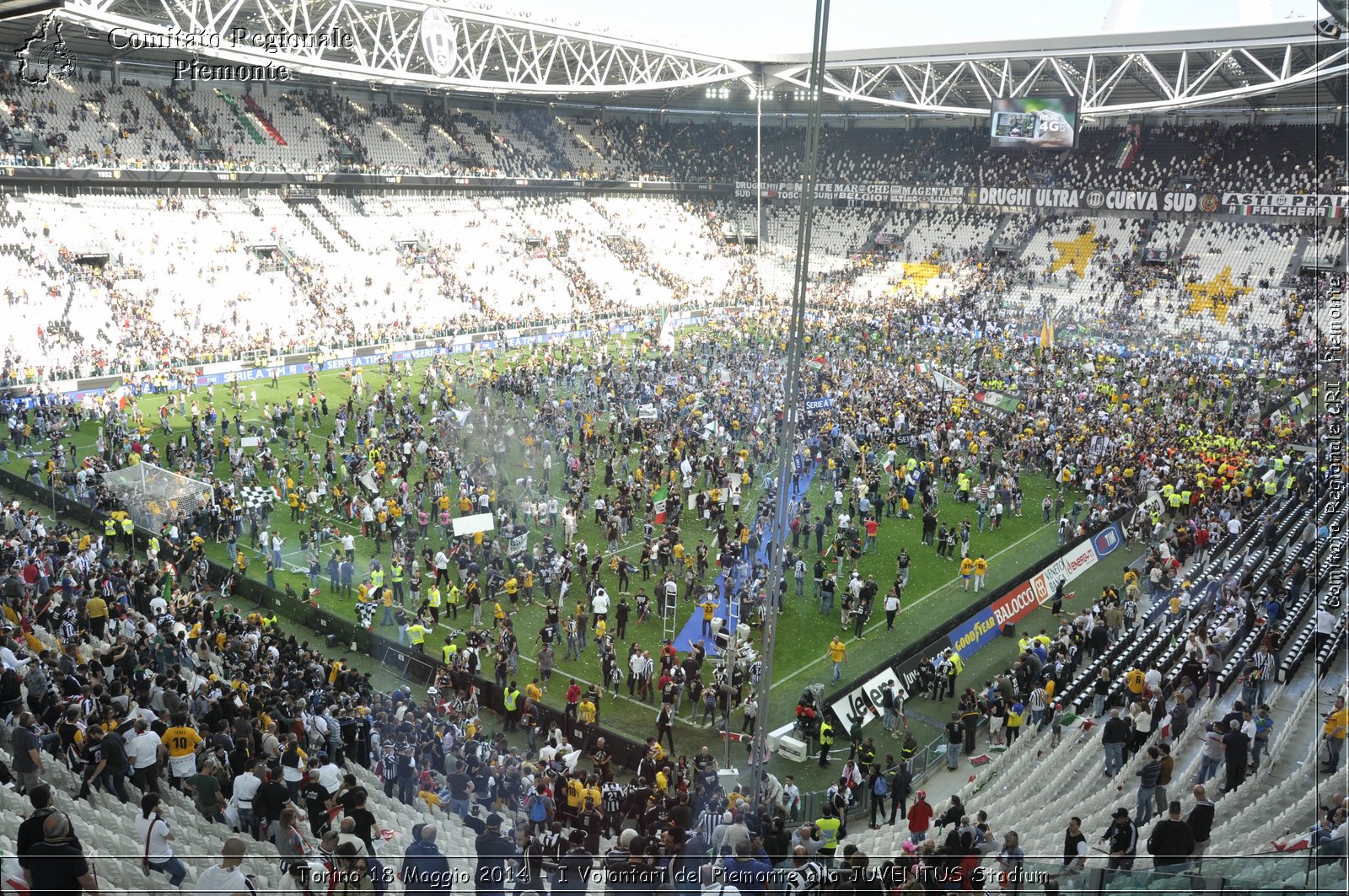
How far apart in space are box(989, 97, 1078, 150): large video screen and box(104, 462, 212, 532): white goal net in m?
46.1

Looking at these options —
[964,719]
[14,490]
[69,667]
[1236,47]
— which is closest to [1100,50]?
[1236,47]

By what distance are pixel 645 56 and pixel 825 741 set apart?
5299 centimetres

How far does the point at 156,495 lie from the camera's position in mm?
24188

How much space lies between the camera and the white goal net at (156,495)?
78.8ft

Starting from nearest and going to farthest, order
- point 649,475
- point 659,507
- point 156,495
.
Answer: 1. point 156,495
2. point 659,507
3. point 649,475

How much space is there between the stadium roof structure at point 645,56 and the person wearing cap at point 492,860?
122 ft

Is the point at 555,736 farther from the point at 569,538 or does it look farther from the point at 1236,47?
the point at 1236,47

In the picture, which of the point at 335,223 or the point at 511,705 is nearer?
the point at 511,705

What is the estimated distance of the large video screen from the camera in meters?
56.1

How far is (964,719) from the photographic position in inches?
634

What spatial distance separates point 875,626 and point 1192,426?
14652 mm

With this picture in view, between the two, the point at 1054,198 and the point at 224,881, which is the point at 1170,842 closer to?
the point at 224,881

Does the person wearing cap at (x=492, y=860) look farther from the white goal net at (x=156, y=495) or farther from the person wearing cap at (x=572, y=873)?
the white goal net at (x=156, y=495)

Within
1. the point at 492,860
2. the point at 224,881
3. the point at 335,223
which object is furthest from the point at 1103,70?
the point at 224,881
